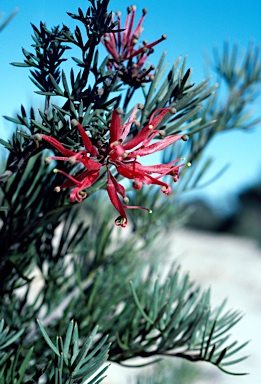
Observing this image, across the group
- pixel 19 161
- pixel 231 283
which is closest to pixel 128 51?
pixel 19 161

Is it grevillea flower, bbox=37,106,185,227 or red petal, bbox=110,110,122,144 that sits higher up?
red petal, bbox=110,110,122,144

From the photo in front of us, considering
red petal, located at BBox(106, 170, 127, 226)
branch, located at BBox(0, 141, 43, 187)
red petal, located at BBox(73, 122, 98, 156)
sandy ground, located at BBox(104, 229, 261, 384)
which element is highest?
branch, located at BBox(0, 141, 43, 187)

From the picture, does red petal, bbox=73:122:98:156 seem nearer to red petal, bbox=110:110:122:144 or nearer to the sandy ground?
red petal, bbox=110:110:122:144

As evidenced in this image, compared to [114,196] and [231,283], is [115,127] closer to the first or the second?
[114,196]

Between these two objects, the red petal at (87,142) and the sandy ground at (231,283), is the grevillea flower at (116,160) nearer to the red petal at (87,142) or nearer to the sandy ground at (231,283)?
the red petal at (87,142)

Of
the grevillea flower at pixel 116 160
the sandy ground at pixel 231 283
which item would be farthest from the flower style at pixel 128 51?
the sandy ground at pixel 231 283

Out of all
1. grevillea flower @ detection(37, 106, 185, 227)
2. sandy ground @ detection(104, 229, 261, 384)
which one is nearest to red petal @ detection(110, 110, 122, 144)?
grevillea flower @ detection(37, 106, 185, 227)
